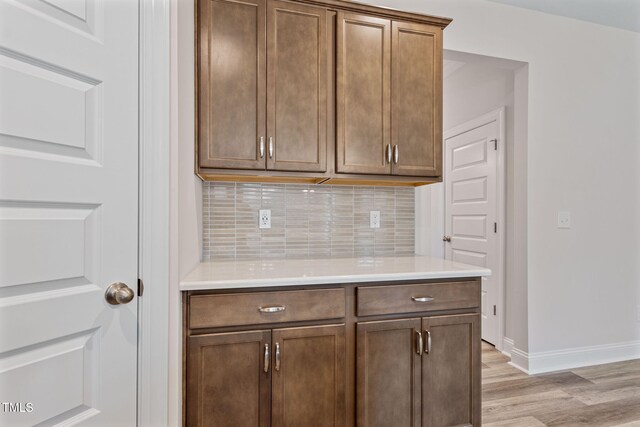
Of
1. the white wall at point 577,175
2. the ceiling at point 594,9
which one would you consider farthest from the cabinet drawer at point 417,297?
the ceiling at point 594,9

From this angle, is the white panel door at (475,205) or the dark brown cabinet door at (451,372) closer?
the dark brown cabinet door at (451,372)

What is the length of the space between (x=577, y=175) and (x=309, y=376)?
8.50 feet

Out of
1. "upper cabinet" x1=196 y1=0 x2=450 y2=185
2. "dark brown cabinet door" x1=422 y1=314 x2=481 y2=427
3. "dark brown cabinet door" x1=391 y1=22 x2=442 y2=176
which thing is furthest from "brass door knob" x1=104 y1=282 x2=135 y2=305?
"dark brown cabinet door" x1=391 y1=22 x2=442 y2=176

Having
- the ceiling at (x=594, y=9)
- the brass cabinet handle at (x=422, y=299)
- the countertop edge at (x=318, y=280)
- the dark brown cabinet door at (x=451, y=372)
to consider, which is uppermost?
the ceiling at (x=594, y=9)

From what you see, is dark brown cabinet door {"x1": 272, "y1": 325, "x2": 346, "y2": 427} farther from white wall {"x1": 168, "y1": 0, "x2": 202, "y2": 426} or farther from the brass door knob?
the brass door knob

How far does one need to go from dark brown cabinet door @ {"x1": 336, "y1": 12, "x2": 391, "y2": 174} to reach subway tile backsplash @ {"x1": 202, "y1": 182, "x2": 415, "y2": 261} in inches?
13.4

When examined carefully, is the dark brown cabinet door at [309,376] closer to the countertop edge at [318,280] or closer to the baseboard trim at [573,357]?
the countertop edge at [318,280]

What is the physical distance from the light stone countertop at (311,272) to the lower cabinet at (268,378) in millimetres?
203

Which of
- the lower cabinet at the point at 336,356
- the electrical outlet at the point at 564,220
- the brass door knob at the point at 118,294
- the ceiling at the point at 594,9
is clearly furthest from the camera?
the electrical outlet at the point at 564,220

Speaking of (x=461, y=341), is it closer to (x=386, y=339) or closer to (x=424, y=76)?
(x=386, y=339)

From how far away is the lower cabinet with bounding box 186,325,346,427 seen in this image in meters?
1.31

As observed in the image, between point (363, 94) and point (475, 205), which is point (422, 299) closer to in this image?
point (363, 94)

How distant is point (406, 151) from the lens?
1.88 meters

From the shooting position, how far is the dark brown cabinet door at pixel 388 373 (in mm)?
1476
